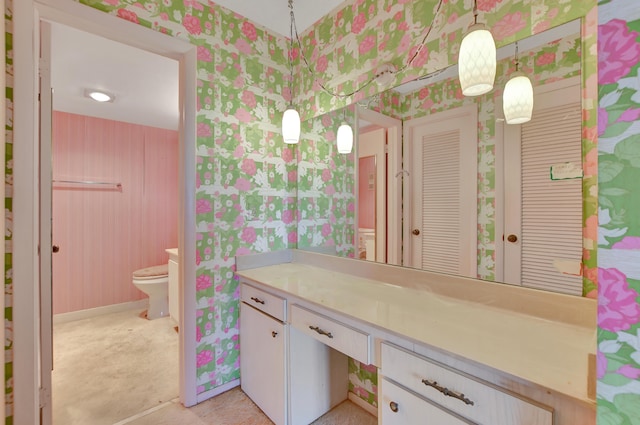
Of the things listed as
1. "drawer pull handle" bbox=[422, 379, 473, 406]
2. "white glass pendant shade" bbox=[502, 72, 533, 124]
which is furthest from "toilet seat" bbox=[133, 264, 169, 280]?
"white glass pendant shade" bbox=[502, 72, 533, 124]

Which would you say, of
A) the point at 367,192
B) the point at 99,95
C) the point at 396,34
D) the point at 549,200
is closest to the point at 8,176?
the point at 367,192

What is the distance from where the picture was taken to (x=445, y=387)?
83 cm

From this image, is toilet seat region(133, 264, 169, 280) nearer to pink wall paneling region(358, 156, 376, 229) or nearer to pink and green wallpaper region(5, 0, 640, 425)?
pink and green wallpaper region(5, 0, 640, 425)

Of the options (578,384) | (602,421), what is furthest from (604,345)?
(578,384)

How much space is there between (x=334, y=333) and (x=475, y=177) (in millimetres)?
933

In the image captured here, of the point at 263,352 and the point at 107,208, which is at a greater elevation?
the point at 107,208

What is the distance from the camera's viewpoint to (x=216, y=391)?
1790 mm

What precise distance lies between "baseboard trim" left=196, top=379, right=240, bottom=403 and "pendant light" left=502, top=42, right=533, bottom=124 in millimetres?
2163

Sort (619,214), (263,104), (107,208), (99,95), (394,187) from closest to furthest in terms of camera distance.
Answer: (619,214) → (394,187) → (263,104) → (99,95) → (107,208)

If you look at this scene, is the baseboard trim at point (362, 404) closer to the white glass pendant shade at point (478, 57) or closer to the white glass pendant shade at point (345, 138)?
the white glass pendant shade at point (345, 138)

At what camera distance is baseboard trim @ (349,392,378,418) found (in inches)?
64.8

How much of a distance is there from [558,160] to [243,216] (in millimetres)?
1684

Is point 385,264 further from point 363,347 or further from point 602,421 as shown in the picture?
point 602,421

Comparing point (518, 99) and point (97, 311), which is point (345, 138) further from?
point (97, 311)
